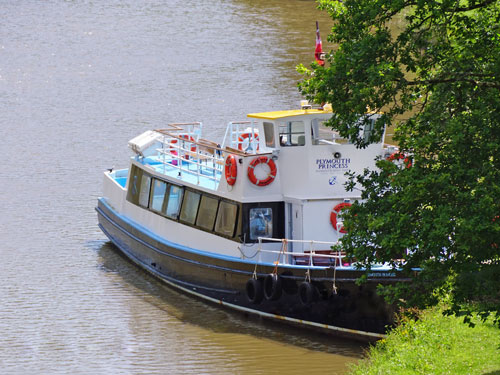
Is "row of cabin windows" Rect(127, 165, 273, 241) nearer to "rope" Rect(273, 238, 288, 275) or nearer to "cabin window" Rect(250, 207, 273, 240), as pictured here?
"cabin window" Rect(250, 207, 273, 240)

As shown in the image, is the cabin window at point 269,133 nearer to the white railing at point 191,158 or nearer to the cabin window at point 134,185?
the white railing at point 191,158

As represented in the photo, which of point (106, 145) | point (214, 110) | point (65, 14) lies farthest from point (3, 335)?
point (65, 14)

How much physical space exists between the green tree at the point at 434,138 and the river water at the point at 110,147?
17.7 feet

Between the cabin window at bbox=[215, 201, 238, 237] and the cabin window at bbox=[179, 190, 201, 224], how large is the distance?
3.19 feet

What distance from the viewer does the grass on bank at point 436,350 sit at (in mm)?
15992

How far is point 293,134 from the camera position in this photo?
21.1 m

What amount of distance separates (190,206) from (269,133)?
9.54 ft

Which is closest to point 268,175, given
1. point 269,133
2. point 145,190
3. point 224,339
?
point 269,133

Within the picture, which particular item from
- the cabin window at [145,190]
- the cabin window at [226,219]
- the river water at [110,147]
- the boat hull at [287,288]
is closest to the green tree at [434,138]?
the boat hull at [287,288]

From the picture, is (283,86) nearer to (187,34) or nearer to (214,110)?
(214,110)

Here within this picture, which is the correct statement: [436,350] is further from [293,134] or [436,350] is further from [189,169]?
[189,169]

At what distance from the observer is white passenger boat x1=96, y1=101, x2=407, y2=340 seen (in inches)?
768

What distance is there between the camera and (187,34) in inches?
2281

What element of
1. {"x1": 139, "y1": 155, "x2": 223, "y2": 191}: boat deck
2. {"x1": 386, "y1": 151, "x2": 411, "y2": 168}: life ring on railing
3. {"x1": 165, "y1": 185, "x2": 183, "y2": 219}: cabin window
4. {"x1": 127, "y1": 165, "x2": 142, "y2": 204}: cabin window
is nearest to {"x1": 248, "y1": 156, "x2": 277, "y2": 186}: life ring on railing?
{"x1": 139, "y1": 155, "x2": 223, "y2": 191}: boat deck
